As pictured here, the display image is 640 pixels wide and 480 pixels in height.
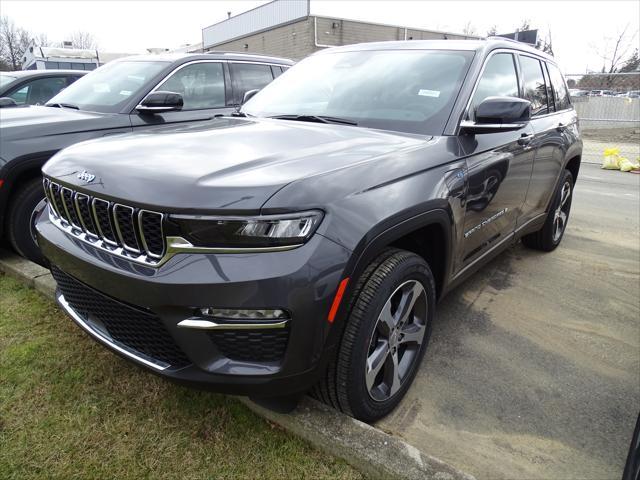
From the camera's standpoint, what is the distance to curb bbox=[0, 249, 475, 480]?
187 cm

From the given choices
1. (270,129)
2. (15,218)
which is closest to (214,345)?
(270,129)

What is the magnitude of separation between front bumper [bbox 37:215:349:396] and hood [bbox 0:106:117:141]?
2160mm

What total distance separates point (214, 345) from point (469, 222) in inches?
63.5

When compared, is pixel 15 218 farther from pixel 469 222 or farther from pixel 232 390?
pixel 469 222

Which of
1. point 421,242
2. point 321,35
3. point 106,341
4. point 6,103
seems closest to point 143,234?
point 106,341

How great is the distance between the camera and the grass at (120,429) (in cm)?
194

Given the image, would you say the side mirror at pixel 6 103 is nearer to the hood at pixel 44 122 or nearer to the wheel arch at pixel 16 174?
the hood at pixel 44 122

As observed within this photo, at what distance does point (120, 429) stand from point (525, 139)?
305 cm

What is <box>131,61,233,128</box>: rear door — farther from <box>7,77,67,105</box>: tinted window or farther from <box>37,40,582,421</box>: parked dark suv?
<box>7,77,67,105</box>: tinted window

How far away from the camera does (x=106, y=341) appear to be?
206cm

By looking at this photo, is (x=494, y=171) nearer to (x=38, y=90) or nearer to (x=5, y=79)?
(x=38, y=90)

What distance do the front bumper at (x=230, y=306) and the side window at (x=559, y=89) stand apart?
356cm

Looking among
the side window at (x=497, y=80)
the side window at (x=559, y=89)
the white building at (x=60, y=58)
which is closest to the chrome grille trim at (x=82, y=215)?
the side window at (x=497, y=80)

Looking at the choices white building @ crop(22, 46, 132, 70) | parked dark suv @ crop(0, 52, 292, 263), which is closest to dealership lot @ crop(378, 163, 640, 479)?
parked dark suv @ crop(0, 52, 292, 263)
